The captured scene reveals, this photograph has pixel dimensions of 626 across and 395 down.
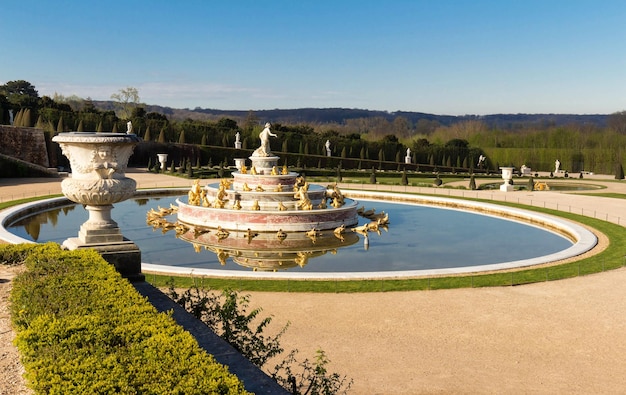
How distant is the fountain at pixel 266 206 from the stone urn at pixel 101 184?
13574mm

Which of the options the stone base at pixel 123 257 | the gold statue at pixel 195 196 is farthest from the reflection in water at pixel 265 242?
the stone base at pixel 123 257

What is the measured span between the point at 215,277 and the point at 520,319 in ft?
28.0

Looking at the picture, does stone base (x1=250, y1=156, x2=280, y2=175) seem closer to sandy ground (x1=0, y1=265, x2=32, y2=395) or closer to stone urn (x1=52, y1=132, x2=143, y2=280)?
stone urn (x1=52, y1=132, x2=143, y2=280)

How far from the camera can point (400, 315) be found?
13.3 meters

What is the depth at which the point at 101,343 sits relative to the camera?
6.93m

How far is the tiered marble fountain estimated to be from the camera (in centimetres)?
2277

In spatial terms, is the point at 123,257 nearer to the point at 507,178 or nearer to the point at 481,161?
the point at 507,178

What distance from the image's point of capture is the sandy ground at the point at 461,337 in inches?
379

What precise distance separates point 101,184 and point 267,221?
15.0 meters

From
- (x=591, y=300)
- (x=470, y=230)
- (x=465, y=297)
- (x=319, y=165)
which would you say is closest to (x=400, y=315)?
(x=465, y=297)

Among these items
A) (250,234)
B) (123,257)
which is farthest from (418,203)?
(123,257)

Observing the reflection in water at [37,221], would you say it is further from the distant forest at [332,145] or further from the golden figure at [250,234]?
the distant forest at [332,145]

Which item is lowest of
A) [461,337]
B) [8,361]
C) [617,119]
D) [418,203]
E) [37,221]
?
[37,221]

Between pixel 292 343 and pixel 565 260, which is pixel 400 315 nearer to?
pixel 292 343
